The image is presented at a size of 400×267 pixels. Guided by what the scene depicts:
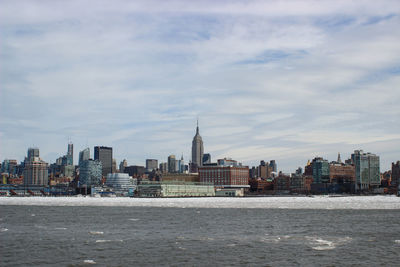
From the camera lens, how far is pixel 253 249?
5194cm

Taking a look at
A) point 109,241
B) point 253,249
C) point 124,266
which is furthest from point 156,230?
point 124,266

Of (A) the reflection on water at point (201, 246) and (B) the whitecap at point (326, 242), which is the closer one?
(A) the reflection on water at point (201, 246)

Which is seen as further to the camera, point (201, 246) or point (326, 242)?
point (326, 242)

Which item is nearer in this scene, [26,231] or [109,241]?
[109,241]

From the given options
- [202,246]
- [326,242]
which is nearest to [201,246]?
[202,246]

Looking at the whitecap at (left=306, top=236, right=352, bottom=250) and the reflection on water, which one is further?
the whitecap at (left=306, top=236, right=352, bottom=250)

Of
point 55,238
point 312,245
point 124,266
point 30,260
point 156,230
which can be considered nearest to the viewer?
point 124,266

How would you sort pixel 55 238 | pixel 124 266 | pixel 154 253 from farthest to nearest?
pixel 55 238
pixel 154 253
pixel 124 266

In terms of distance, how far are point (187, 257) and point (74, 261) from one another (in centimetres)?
1048

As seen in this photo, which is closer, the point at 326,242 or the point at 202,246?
the point at 202,246

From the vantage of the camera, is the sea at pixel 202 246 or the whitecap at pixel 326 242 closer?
the sea at pixel 202 246

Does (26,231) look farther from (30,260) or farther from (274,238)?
(274,238)

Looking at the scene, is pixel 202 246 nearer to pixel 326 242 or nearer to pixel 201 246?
pixel 201 246

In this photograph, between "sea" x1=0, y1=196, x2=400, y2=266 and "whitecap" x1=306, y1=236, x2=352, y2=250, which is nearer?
"sea" x1=0, y1=196, x2=400, y2=266
